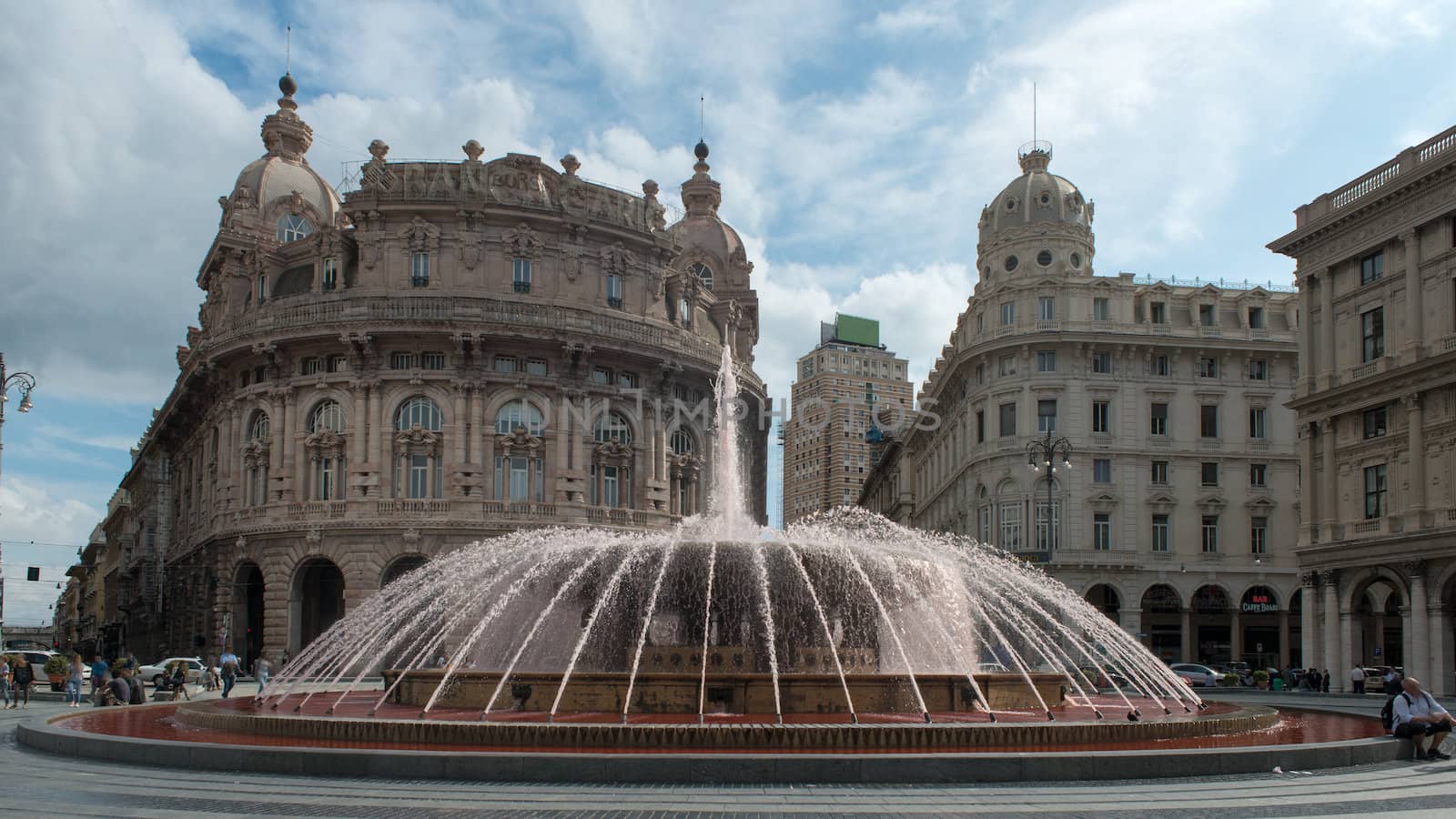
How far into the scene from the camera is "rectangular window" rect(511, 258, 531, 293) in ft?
173

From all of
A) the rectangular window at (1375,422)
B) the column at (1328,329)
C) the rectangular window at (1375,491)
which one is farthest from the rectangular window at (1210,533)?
the rectangular window at (1375,422)

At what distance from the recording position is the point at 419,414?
5159 cm

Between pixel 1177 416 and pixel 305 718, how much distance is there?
4771 centimetres

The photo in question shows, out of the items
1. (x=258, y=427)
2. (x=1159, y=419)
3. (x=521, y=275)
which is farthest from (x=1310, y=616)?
(x=258, y=427)

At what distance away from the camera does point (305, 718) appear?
16.0m

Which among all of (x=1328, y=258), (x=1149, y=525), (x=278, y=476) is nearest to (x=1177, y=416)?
(x=1149, y=525)

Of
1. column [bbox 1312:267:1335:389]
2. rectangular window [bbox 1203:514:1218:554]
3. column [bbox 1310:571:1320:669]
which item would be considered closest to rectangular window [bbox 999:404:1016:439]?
rectangular window [bbox 1203:514:1218:554]

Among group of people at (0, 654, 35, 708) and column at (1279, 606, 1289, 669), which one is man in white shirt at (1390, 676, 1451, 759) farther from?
column at (1279, 606, 1289, 669)

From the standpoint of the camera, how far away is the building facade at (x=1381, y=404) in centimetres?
3584

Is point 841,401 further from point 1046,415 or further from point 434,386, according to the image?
point 434,386

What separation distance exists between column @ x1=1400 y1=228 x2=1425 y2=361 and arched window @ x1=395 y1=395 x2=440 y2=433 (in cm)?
3296

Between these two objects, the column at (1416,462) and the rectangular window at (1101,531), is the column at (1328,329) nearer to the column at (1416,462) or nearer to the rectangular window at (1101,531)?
the column at (1416,462)

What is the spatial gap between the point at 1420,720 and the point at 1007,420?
4259 cm

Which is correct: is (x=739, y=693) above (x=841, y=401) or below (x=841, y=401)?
below
